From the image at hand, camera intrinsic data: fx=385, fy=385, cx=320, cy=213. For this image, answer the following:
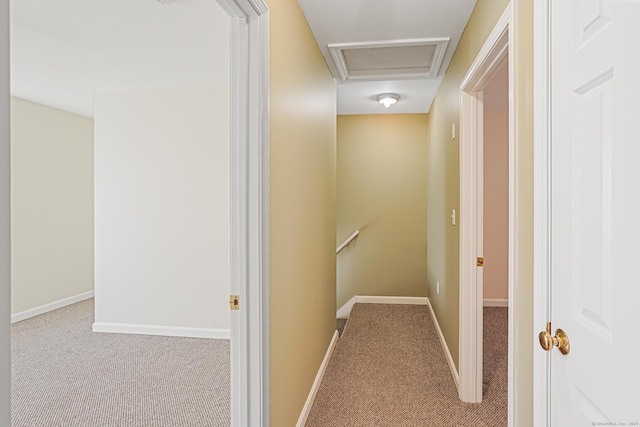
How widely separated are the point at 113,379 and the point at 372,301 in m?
3.09

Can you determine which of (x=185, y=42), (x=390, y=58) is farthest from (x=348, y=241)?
(x=185, y=42)

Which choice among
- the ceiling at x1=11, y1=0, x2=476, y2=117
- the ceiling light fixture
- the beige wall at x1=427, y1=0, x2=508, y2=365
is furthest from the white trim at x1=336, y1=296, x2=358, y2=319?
the ceiling at x1=11, y1=0, x2=476, y2=117

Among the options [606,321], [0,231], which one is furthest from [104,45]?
[606,321]

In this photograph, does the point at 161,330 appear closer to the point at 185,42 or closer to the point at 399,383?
the point at 399,383

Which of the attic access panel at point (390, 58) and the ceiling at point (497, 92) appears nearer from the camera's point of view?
the attic access panel at point (390, 58)

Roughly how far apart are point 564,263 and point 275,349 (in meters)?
1.20

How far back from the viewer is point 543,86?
116 centimetres

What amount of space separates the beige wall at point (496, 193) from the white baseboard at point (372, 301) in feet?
3.20

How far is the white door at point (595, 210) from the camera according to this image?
2.56 ft

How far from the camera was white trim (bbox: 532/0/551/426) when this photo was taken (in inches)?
45.0

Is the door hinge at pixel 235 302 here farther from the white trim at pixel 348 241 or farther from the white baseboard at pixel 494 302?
the white baseboard at pixel 494 302

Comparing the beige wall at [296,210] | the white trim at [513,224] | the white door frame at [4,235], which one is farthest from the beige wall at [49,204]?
the white trim at [513,224]

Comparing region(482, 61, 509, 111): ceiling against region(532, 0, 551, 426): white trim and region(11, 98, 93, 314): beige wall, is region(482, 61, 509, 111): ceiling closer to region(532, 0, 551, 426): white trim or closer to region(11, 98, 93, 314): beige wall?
region(532, 0, 551, 426): white trim

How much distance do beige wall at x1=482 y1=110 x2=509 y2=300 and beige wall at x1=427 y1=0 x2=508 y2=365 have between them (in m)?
1.01
